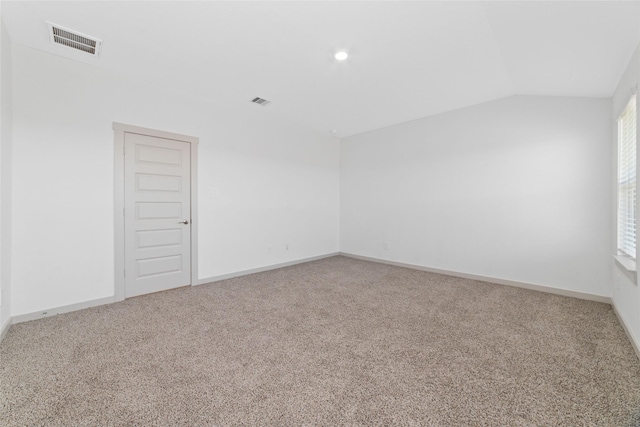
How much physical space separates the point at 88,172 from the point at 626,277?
5726mm

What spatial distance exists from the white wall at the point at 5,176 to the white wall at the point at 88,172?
4.4 inches

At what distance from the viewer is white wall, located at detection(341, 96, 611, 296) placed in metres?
3.43

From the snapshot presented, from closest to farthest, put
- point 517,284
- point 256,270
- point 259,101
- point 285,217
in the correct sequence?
point 517,284 → point 259,101 → point 256,270 → point 285,217

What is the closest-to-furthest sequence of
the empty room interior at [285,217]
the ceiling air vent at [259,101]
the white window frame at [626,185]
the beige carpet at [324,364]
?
the beige carpet at [324,364], the empty room interior at [285,217], the white window frame at [626,185], the ceiling air vent at [259,101]

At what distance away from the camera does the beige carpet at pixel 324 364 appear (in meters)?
1.55

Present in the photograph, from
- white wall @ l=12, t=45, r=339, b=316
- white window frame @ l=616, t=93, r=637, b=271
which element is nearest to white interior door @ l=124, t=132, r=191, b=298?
white wall @ l=12, t=45, r=339, b=316

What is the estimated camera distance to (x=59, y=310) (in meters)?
2.96

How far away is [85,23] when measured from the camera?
2.40 m

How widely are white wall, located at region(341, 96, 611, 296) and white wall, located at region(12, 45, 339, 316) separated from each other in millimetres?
2634

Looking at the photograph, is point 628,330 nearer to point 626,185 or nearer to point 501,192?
point 626,185

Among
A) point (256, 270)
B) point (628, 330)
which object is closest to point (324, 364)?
point (628, 330)

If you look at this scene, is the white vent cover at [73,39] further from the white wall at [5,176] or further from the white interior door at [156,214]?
the white interior door at [156,214]

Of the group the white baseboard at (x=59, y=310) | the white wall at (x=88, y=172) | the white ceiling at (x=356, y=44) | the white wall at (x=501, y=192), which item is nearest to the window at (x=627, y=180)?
the white wall at (x=501, y=192)

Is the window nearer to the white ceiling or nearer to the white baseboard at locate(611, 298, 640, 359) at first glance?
the white ceiling
